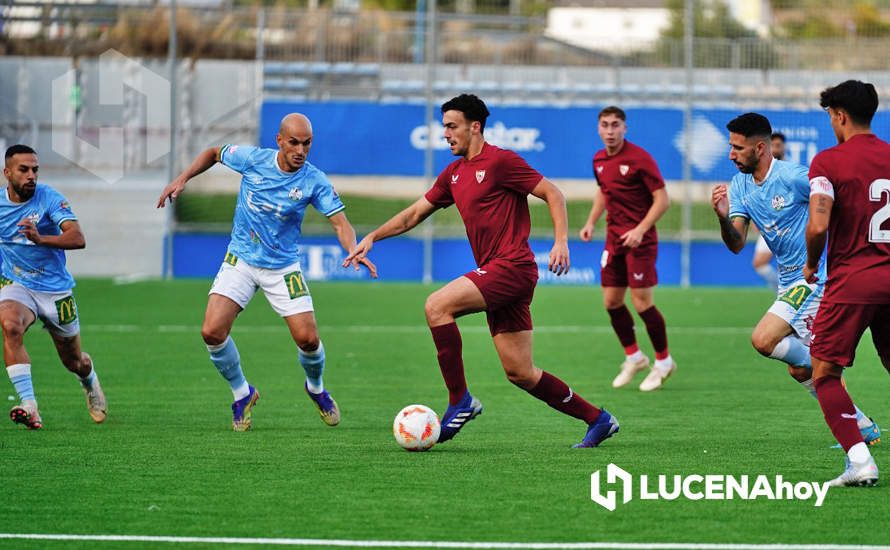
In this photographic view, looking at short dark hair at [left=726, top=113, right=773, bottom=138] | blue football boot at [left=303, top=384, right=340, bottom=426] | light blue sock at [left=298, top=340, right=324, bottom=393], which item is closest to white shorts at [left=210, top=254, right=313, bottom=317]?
light blue sock at [left=298, top=340, right=324, bottom=393]

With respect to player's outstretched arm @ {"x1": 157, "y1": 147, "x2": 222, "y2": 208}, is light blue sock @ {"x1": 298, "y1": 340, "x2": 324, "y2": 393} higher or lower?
lower

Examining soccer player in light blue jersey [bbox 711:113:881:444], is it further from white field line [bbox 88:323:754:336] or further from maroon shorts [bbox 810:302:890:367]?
white field line [bbox 88:323:754:336]

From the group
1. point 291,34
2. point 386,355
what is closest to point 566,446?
point 386,355

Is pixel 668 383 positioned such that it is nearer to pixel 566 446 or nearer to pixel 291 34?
pixel 566 446

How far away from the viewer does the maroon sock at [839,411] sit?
7.17 metres

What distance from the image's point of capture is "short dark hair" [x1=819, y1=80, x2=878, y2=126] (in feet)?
23.2

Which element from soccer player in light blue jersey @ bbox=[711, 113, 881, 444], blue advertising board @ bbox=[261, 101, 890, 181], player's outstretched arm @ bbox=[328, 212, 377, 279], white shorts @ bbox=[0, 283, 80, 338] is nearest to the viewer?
soccer player in light blue jersey @ bbox=[711, 113, 881, 444]

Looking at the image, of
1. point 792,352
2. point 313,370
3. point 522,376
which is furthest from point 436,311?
point 792,352

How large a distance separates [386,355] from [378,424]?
16.3 ft

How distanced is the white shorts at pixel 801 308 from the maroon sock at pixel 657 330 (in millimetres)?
3678

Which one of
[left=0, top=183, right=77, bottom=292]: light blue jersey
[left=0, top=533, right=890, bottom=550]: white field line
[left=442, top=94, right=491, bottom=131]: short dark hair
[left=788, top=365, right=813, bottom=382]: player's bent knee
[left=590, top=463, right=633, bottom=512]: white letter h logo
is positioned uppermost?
[left=442, top=94, right=491, bottom=131]: short dark hair

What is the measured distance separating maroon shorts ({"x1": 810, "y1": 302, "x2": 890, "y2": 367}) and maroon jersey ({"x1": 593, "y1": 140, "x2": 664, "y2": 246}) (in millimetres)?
5338

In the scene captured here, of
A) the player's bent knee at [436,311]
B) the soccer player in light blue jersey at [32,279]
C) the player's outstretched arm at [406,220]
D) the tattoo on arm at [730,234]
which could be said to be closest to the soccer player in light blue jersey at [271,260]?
the player's outstretched arm at [406,220]

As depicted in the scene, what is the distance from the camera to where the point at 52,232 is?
9.93 metres
